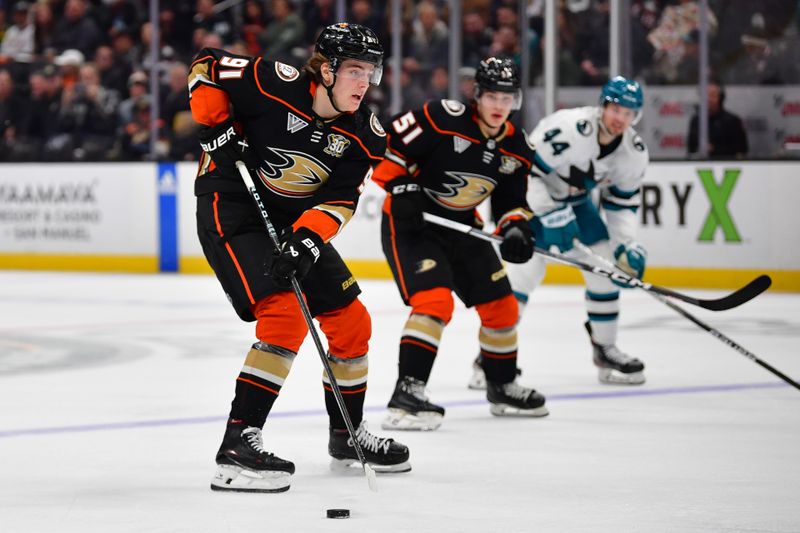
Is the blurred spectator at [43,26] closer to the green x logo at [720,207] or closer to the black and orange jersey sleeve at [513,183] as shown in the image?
the green x logo at [720,207]

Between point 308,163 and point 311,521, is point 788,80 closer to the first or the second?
point 308,163

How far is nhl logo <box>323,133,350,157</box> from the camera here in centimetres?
365

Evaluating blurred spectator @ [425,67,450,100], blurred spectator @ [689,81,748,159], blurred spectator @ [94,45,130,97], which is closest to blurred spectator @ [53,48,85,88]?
blurred spectator @ [94,45,130,97]

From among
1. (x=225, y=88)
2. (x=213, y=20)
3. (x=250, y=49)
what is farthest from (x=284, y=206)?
(x=213, y=20)

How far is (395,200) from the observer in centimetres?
471

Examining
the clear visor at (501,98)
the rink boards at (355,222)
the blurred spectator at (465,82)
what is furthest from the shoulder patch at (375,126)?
the blurred spectator at (465,82)

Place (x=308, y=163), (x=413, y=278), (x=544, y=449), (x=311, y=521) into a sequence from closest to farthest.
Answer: (x=311, y=521) → (x=308, y=163) → (x=544, y=449) → (x=413, y=278)

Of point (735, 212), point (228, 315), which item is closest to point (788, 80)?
point (735, 212)

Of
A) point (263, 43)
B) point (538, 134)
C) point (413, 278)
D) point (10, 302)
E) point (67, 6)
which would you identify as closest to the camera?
point (413, 278)

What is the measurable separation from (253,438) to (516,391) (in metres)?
1.42

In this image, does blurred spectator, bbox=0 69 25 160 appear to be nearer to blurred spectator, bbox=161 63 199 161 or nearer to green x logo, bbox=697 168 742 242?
blurred spectator, bbox=161 63 199 161

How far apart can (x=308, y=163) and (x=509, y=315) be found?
53.7 inches

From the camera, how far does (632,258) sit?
5.56 metres

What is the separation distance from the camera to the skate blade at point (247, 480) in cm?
349
